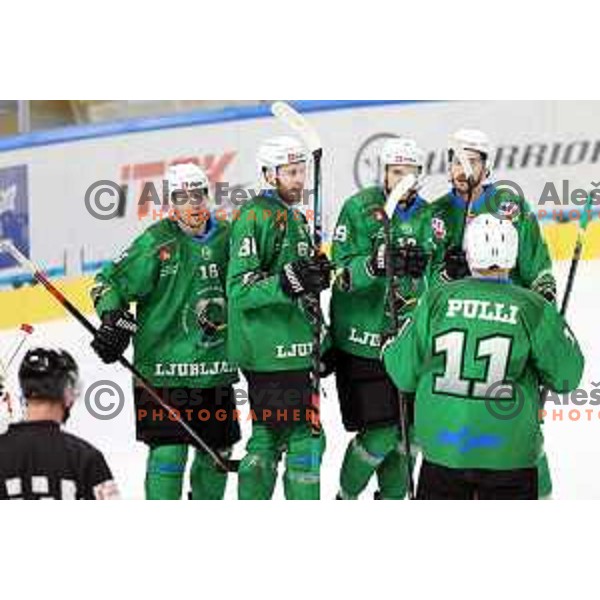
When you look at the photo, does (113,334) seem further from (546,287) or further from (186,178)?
(546,287)

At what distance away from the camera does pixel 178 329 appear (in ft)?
14.8

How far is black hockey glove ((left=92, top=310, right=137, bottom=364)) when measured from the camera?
14.7 ft

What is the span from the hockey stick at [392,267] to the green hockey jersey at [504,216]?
109 millimetres

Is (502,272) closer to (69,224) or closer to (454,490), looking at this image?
(454,490)

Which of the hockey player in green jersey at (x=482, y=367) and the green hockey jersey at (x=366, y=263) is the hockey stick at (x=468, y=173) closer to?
the green hockey jersey at (x=366, y=263)

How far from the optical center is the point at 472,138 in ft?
14.5

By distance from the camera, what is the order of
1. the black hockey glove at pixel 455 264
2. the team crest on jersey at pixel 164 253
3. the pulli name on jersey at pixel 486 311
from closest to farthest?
the pulli name on jersey at pixel 486 311
the black hockey glove at pixel 455 264
the team crest on jersey at pixel 164 253

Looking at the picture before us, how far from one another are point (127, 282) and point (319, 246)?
2.00ft

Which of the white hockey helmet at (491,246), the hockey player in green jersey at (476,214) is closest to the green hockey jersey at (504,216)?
the hockey player in green jersey at (476,214)

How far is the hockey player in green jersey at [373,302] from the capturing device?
4441 millimetres

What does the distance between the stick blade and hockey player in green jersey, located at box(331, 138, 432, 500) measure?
212 millimetres

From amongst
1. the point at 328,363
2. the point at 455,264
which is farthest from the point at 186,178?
the point at 455,264

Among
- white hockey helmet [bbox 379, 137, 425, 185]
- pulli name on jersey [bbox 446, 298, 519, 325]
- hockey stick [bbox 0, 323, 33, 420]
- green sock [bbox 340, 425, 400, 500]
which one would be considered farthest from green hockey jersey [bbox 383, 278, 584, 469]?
hockey stick [bbox 0, 323, 33, 420]

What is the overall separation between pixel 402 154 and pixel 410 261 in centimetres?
33
